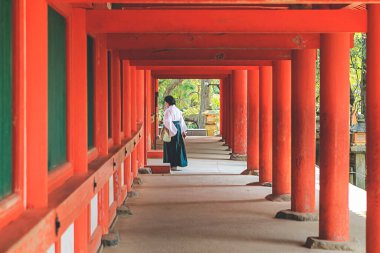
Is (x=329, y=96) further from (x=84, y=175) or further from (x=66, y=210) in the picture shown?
(x=66, y=210)

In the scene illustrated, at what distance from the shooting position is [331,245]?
7090 millimetres

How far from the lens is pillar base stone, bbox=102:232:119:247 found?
7258mm

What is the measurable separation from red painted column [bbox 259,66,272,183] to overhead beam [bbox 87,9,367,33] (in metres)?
5.57

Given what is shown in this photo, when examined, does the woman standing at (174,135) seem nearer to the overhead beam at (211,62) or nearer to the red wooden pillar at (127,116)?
the overhead beam at (211,62)

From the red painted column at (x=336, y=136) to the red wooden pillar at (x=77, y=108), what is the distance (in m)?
2.71

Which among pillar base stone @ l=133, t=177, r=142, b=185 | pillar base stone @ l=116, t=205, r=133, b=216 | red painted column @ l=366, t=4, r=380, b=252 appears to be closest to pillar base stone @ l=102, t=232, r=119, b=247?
pillar base stone @ l=116, t=205, r=133, b=216

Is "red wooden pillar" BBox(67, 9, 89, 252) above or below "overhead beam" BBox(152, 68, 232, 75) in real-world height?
below

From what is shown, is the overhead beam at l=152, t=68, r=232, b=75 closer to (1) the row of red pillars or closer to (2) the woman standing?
(2) the woman standing

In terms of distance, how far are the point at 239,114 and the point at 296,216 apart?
8724 mm

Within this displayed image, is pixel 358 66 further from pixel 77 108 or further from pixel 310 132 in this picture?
pixel 77 108

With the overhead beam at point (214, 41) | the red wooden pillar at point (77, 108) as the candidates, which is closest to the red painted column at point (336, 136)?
the overhead beam at point (214, 41)

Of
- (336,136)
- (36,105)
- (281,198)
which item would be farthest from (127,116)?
(36,105)

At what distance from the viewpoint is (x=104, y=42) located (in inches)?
304

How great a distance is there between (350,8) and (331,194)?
6.45 feet
